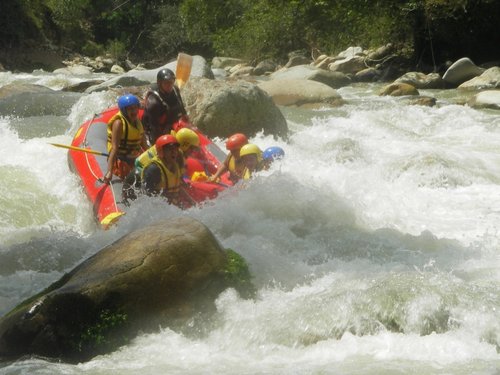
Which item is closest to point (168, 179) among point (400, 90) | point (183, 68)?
point (183, 68)

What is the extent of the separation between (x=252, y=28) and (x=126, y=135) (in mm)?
18110

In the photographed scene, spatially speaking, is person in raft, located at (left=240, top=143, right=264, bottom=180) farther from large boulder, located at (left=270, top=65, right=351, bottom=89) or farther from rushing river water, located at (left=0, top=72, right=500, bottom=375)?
large boulder, located at (left=270, top=65, right=351, bottom=89)

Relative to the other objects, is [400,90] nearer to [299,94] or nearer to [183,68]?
[299,94]

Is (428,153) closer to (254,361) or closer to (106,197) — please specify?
(106,197)

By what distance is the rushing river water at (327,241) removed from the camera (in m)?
3.96

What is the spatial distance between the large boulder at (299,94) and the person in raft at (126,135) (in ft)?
19.6

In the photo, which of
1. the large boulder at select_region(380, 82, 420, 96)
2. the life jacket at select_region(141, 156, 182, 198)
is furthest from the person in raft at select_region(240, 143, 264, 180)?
the large boulder at select_region(380, 82, 420, 96)

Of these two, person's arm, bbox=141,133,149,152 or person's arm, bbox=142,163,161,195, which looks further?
person's arm, bbox=141,133,149,152

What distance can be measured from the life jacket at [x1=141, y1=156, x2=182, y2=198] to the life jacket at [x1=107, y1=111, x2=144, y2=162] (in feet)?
3.10

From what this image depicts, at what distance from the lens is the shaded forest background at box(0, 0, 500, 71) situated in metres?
19.1

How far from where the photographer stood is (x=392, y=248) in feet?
19.7

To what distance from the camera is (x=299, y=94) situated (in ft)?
42.7

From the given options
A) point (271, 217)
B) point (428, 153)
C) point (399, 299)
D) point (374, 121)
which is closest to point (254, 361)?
point (399, 299)

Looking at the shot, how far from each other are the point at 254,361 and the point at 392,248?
239 centimetres
